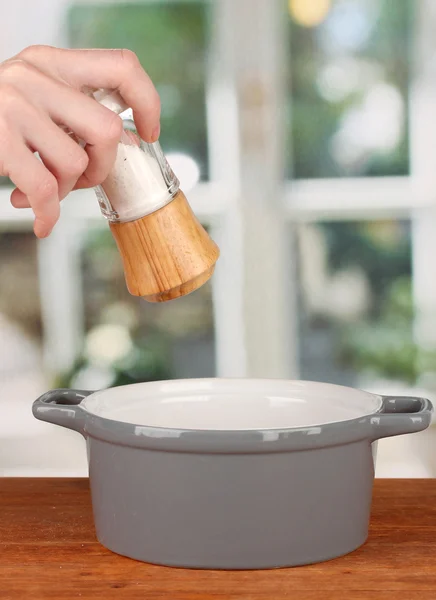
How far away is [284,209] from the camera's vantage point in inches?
82.8

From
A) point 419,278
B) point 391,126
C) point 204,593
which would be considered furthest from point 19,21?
point 204,593

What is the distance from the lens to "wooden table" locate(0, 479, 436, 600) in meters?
0.53

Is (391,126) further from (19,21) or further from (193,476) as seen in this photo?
(193,476)

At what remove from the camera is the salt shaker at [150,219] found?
58 cm

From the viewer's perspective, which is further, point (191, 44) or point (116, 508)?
point (191, 44)

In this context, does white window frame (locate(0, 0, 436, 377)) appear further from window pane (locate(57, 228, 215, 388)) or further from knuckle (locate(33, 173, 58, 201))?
knuckle (locate(33, 173, 58, 201))

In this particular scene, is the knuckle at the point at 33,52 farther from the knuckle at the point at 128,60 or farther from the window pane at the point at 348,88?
the window pane at the point at 348,88

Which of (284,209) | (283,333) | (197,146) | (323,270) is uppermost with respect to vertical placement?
(197,146)

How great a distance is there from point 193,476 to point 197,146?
64.8 inches

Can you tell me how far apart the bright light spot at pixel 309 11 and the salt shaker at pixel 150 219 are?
1.62 metres

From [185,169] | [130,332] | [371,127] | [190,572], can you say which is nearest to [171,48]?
[185,169]

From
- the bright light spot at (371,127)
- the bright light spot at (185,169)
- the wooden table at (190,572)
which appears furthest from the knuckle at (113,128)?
the bright light spot at (371,127)

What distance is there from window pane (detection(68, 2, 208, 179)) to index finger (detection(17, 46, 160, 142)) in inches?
61.3

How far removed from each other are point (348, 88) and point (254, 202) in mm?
378
